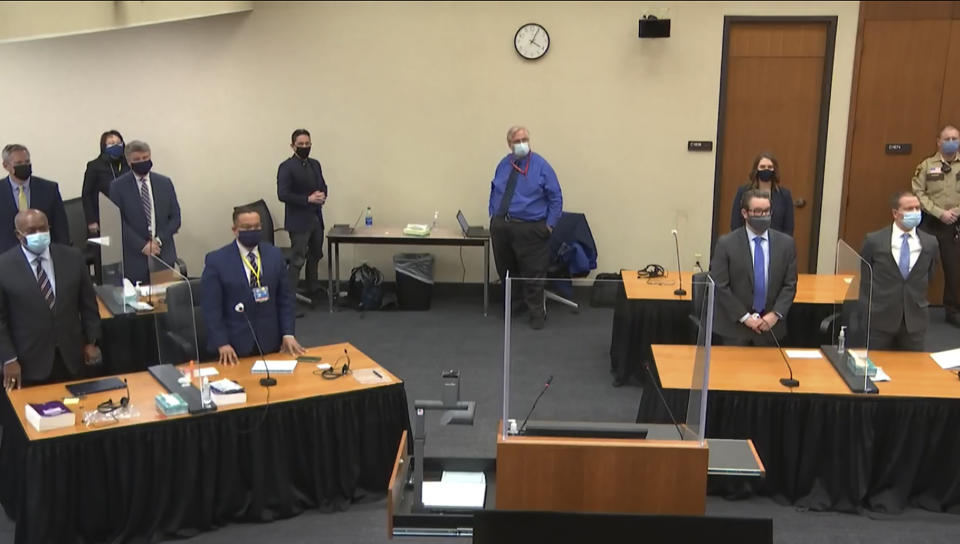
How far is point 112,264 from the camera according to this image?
6477mm

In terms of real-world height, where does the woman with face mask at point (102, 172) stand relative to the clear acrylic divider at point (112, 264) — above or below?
above

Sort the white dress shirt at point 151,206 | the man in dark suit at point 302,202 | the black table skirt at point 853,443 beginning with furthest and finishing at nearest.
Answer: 1. the man in dark suit at point 302,202
2. the white dress shirt at point 151,206
3. the black table skirt at point 853,443

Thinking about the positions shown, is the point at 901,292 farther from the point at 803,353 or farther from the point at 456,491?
the point at 456,491

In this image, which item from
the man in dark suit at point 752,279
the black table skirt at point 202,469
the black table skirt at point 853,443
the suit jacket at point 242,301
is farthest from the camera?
the man in dark suit at point 752,279

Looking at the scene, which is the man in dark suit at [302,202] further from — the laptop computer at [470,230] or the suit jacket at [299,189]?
the laptop computer at [470,230]

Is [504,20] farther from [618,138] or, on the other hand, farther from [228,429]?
[228,429]

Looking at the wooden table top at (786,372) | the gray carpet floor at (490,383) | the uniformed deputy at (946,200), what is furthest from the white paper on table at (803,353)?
the uniformed deputy at (946,200)

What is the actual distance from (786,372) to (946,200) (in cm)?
388

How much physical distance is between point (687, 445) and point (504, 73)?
232 inches

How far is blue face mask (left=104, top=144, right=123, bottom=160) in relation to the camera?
753 cm

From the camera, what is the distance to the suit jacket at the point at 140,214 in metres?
6.88

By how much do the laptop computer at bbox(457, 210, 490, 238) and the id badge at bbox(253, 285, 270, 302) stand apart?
11.6 ft

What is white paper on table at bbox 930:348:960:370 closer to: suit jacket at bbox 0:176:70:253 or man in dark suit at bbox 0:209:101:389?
man in dark suit at bbox 0:209:101:389

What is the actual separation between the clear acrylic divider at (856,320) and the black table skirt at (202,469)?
2447 mm
